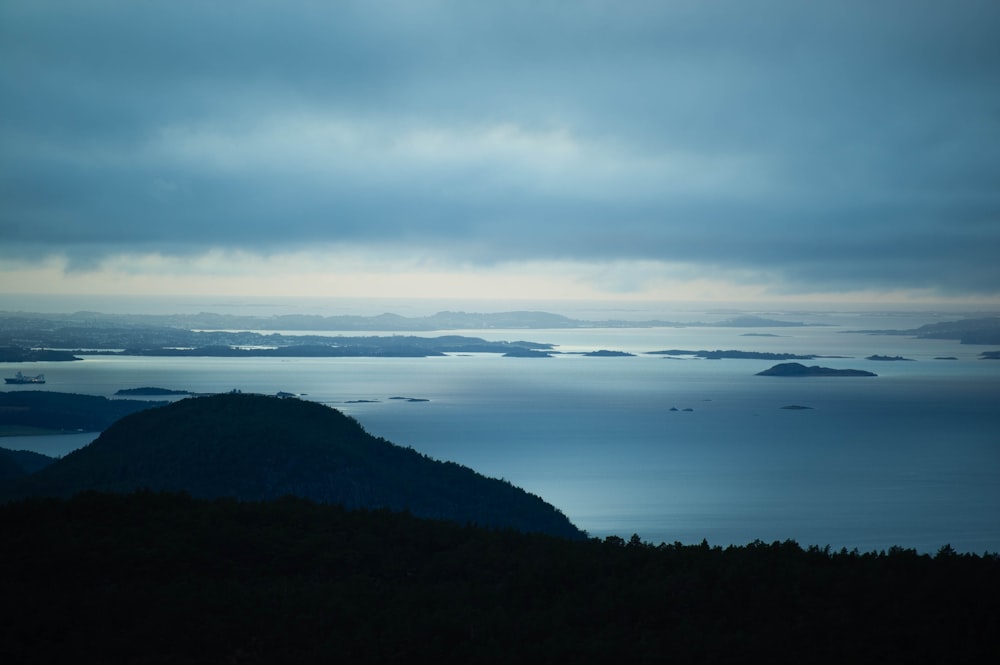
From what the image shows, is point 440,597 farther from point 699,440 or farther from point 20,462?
point 699,440

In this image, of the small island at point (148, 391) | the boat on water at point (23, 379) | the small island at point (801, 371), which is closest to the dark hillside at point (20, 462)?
the small island at point (148, 391)

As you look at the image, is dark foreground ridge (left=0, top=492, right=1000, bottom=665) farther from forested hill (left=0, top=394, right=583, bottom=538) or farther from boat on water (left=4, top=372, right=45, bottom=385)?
boat on water (left=4, top=372, right=45, bottom=385)

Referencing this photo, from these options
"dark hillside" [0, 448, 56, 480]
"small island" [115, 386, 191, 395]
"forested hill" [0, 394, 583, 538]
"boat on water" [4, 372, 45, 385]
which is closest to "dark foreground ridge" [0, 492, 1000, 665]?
"forested hill" [0, 394, 583, 538]

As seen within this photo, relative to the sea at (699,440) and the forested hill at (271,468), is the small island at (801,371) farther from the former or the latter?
the forested hill at (271,468)

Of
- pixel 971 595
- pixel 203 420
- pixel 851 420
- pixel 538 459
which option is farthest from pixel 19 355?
pixel 971 595

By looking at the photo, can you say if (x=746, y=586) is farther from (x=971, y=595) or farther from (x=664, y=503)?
(x=664, y=503)

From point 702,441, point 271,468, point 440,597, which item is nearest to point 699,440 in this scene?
point 702,441
